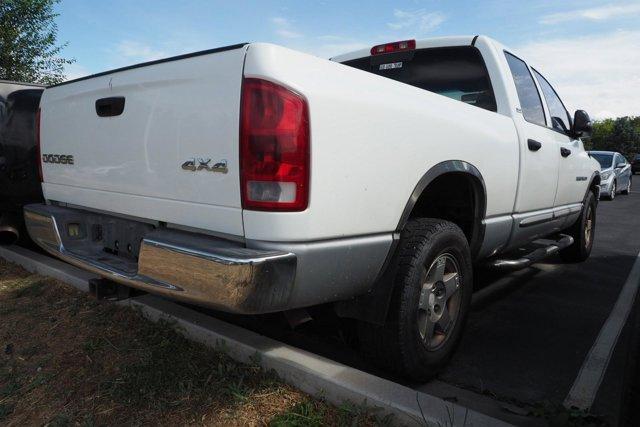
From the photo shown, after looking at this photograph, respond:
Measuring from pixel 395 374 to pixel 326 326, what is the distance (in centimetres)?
91

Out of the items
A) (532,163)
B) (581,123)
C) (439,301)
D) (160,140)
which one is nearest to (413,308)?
(439,301)

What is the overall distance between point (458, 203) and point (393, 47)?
159cm

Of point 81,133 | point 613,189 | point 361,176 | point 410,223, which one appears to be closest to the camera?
point 361,176

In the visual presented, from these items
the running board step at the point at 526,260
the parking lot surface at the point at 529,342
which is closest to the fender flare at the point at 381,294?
the parking lot surface at the point at 529,342

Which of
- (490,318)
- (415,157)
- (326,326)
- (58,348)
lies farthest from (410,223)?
(58,348)

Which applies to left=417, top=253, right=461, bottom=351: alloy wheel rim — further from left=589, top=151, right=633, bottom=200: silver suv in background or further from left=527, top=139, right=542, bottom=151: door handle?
left=589, top=151, right=633, bottom=200: silver suv in background

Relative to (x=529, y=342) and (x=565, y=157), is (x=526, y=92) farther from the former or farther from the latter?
(x=529, y=342)

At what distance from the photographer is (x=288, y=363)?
2.54 meters

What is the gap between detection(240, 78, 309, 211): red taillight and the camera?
193cm

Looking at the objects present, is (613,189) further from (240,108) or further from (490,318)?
(240,108)

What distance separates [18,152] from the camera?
4520 mm

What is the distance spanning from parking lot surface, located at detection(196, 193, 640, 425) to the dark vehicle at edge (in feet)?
7.89

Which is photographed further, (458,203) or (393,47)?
(393,47)

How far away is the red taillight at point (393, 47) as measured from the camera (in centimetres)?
394
